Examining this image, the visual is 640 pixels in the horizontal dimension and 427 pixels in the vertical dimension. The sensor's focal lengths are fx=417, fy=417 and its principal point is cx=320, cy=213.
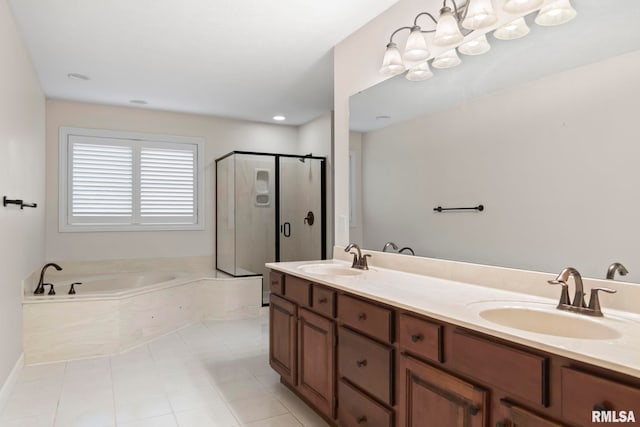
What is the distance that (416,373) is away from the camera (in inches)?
63.2

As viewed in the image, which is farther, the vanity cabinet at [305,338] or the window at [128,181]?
the window at [128,181]

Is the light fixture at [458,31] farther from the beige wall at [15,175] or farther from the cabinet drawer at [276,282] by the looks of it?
the beige wall at [15,175]

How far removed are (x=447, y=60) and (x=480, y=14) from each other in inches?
14.9

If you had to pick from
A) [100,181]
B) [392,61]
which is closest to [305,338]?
[392,61]

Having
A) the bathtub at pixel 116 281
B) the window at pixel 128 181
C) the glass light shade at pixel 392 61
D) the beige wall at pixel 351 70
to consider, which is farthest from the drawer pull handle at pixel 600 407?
the window at pixel 128 181

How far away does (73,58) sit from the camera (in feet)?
11.4

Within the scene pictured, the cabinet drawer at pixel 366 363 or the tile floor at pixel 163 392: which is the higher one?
the cabinet drawer at pixel 366 363

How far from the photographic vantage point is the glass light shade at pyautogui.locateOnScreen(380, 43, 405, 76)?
99.9 inches

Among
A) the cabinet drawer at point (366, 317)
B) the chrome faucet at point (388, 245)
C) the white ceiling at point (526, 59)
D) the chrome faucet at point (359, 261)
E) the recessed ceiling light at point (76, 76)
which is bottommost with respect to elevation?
the cabinet drawer at point (366, 317)

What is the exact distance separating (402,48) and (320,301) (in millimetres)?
1643

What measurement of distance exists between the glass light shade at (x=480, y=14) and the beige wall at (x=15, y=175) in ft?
8.63

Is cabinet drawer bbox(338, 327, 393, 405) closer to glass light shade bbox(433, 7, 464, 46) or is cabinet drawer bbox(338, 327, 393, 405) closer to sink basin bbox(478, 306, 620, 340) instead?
sink basin bbox(478, 306, 620, 340)

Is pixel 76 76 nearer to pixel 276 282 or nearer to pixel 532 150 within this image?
Answer: pixel 276 282

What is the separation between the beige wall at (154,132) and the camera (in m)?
4.70
